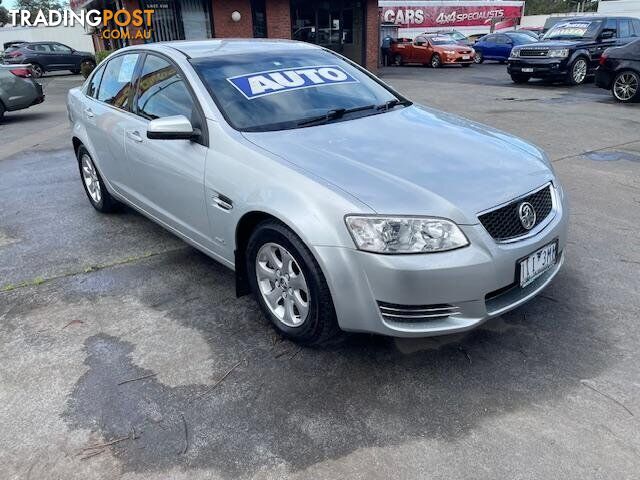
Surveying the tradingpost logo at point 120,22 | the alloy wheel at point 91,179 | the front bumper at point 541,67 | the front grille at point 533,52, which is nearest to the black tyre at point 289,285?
the alloy wheel at point 91,179

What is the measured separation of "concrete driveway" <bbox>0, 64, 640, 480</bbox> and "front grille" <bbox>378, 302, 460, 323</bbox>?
38 cm

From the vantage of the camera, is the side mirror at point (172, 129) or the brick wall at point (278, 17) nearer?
the side mirror at point (172, 129)

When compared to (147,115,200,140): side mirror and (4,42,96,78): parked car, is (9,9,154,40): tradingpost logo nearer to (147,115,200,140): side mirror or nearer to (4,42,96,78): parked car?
(4,42,96,78): parked car

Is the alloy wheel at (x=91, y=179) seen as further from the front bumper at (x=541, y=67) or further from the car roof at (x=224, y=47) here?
the front bumper at (x=541, y=67)

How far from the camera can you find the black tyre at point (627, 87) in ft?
36.0

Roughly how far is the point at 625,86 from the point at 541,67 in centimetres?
352

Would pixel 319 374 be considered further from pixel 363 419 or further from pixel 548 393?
pixel 548 393

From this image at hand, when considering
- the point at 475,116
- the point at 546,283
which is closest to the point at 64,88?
the point at 475,116

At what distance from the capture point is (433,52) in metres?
22.8

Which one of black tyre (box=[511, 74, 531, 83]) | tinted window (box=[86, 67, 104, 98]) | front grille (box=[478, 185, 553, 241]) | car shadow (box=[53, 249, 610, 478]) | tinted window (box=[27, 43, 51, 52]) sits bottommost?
car shadow (box=[53, 249, 610, 478])

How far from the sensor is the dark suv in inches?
557

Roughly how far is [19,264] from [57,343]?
1.45 meters

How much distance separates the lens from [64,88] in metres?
20.8

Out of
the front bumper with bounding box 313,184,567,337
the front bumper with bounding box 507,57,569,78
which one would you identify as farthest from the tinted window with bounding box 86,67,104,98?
the front bumper with bounding box 507,57,569,78
